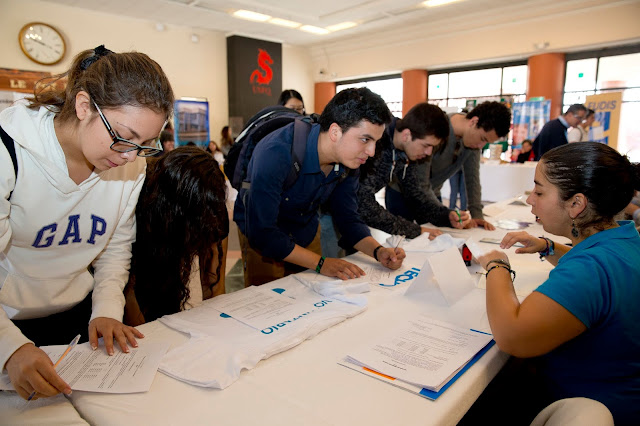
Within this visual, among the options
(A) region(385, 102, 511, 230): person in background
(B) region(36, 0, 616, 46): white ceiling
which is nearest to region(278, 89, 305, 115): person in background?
(A) region(385, 102, 511, 230): person in background

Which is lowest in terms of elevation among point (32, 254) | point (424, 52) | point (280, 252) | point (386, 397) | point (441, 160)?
point (386, 397)

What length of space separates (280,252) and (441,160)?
1554 mm

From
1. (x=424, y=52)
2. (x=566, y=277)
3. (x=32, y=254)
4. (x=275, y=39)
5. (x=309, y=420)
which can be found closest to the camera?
(x=309, y=420)

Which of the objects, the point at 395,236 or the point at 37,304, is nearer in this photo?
the point at 37,304

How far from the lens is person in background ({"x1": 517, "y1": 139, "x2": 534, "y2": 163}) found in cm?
639

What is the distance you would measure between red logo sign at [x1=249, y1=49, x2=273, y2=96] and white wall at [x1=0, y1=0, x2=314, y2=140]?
1.99 feet

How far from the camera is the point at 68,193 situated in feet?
3.26

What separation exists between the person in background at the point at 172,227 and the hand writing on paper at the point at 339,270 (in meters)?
0.38

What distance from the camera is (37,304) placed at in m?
1.06

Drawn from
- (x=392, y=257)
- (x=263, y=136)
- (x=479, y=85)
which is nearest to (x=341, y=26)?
(x=479, y=85)

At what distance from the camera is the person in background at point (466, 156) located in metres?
2.38

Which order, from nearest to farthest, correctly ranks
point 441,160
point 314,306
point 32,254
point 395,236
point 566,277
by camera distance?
point 566,277 < point 32,254 < point 314,306 < point 395,236 < point 441,160

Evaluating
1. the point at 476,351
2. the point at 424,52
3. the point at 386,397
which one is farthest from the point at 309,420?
the point at 424,52

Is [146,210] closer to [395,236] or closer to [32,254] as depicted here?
[32,254]
